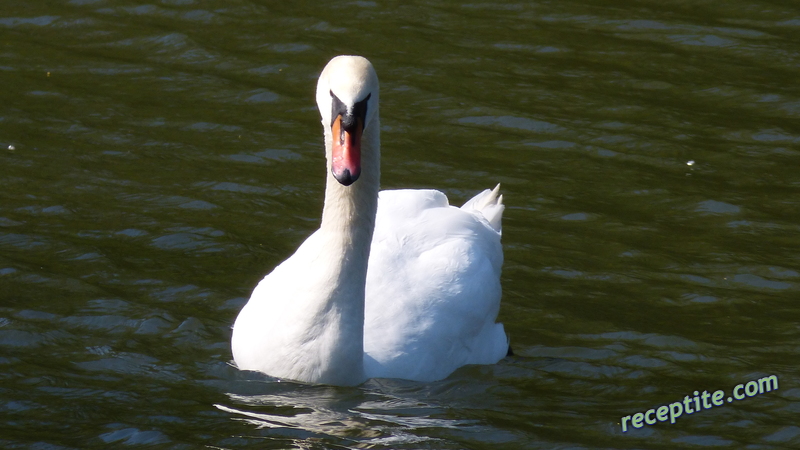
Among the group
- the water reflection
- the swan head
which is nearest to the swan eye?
the swan head

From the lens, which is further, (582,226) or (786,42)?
(786,42)

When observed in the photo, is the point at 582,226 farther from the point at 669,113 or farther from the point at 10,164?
the point at 10,164

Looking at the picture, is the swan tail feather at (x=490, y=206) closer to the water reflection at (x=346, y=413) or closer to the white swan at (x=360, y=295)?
the white swan at (x=360, y=295)

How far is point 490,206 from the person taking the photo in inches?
307

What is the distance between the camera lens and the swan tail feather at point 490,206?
771cm

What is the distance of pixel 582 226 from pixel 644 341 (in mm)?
1499

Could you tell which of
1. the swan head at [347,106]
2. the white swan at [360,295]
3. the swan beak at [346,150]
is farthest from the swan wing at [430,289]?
the swan beak at [346,150]

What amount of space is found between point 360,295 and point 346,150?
39.7 inches

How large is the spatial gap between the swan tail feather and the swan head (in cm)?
206

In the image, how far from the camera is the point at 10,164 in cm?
871

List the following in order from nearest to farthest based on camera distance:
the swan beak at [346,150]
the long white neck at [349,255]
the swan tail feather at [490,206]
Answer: the swan beak at [346,150] < the long white neck at [349,255] < the swan tail feather at [490,206]

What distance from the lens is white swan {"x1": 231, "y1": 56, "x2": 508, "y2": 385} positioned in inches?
227

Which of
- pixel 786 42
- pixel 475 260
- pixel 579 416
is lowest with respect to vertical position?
pixel 579 416

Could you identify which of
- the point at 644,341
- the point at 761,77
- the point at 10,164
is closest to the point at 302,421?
the point at 644,341
